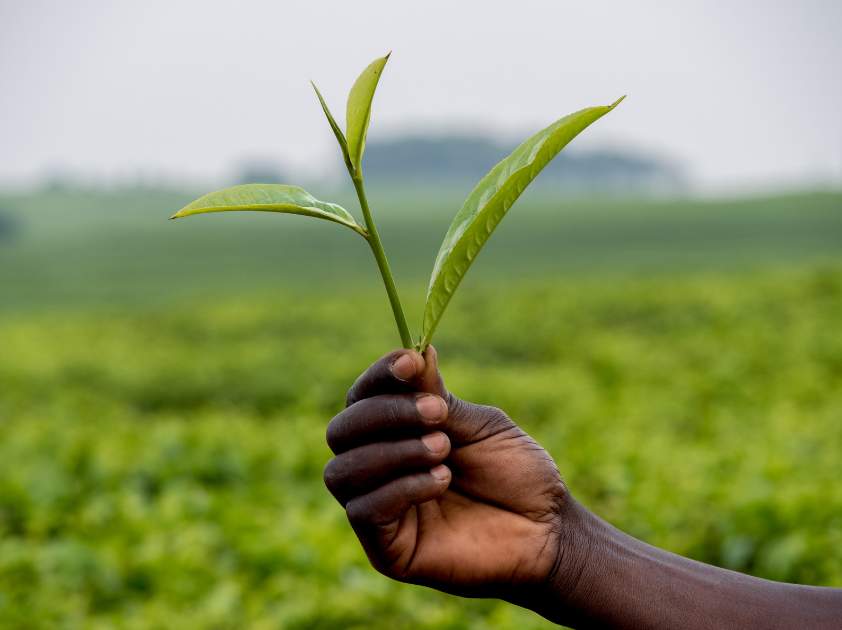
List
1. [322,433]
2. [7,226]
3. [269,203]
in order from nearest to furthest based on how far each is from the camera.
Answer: [269,203] → [322,433] → [7,226]

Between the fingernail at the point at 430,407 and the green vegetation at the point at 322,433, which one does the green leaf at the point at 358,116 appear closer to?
the fingernail at the point at 430,407

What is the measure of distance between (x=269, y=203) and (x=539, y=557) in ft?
2.36

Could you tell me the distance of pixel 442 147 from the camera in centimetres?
8325

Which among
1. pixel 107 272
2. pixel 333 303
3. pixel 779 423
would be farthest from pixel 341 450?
pixel 107 272

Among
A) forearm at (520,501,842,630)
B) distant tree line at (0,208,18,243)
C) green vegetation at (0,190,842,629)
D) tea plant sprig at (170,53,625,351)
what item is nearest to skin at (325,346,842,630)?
forearm at (520,501,842,630)

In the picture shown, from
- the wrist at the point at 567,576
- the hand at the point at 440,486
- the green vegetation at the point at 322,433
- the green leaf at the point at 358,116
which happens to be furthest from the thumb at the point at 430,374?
the green vegetation at the point at 322,433

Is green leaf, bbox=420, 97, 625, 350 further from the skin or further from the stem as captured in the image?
the skin

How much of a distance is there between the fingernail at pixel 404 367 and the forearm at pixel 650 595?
45 centimetres

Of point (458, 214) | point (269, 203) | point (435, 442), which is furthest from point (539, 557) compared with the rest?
point (269, 203)

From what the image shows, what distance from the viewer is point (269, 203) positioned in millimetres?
1036

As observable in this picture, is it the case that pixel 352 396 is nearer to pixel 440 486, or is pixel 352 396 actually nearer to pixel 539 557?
pixel 440 486

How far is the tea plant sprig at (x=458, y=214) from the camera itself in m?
1.03

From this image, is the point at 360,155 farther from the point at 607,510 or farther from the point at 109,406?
the point at 109,406

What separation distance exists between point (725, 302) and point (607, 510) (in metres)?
6.48
